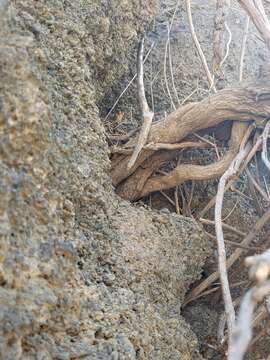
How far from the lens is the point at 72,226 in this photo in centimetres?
144

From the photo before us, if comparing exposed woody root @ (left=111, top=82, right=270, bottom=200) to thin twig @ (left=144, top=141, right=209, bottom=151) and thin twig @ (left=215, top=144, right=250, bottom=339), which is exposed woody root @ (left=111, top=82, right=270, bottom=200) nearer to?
thin twig @ (left=144, top=141, right=209, bottom=151)

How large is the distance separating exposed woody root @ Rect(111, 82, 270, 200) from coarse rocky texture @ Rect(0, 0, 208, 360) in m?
0.21

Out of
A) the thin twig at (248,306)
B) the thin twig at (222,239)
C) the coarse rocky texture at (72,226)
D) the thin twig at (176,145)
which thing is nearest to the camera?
the thin twig at (248,306)

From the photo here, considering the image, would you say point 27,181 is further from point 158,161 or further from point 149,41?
point 149,41

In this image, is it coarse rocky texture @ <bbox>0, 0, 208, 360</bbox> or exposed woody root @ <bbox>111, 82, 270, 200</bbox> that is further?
exposed woody root @ <bbox>111, 82, 270, 200</bbox>

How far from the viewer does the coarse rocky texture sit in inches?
47.1

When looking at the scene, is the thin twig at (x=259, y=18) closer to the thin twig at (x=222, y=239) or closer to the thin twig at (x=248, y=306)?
the thin twig at (x=222, y=239)

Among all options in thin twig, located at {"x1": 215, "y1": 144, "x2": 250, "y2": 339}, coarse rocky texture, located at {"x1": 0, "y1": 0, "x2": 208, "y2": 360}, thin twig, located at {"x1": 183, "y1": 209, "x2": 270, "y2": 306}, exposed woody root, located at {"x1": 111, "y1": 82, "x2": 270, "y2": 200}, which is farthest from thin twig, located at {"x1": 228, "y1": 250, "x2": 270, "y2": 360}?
thin twig, located at {"x1": 183, "y1": 209, "x2": 270, "y2": 306}

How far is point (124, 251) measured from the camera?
1731 mm

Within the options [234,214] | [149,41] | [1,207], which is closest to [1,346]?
[1,207]

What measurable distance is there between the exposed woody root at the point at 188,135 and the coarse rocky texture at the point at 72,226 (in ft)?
0.68

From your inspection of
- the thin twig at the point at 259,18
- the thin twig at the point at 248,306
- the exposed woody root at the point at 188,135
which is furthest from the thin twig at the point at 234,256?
the thin twig at the point at 248,306

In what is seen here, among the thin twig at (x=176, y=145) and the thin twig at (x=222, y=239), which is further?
the thin twig at (x=176, y=145)

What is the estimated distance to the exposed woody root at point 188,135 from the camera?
6.63 ft
